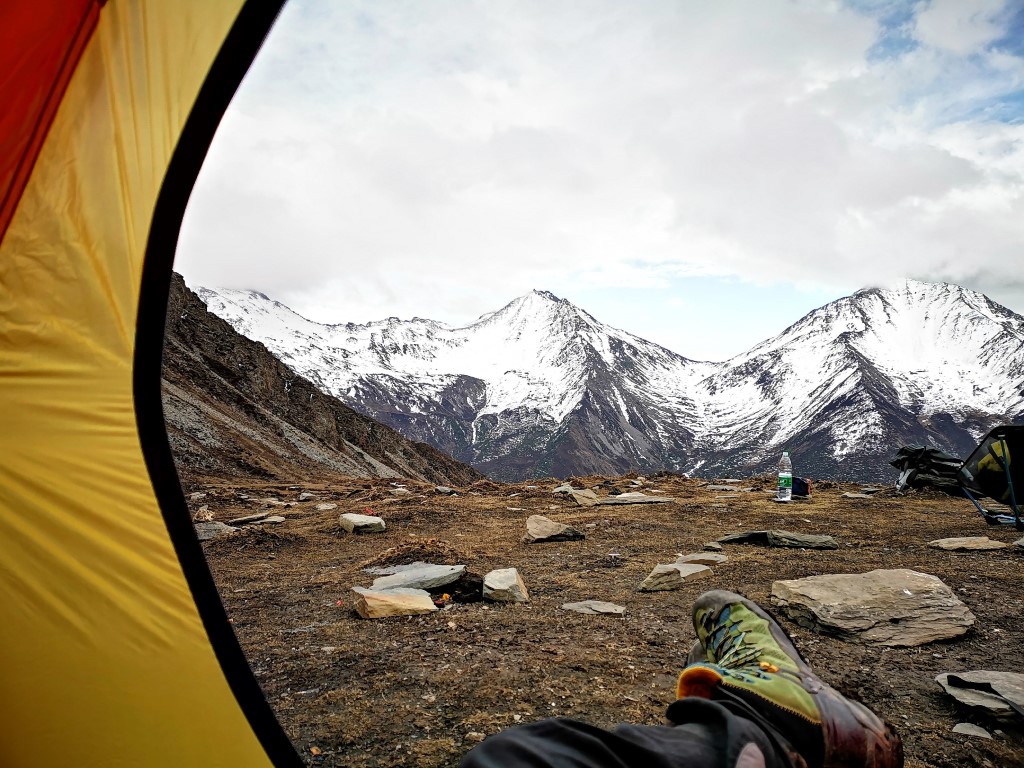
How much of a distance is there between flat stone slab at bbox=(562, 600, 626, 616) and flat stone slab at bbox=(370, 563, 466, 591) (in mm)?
1065

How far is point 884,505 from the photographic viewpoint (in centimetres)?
1088

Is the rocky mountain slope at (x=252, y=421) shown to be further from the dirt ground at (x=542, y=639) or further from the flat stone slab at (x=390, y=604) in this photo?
the flat stone slab at (x=390, y=604)

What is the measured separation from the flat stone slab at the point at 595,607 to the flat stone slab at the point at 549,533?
10.2ft

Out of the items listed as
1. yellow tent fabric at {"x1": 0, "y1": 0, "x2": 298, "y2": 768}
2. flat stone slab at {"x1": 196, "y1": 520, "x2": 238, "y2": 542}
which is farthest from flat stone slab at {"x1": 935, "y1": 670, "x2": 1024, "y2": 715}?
flat stone slab at {"x1": 196, "y1": 520, "x2": 238, "y2": 542}

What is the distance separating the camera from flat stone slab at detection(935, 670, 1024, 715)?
2.83m

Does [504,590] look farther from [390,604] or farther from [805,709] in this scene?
[805,709]

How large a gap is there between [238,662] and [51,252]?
67.5 inches

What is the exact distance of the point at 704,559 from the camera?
6.45m

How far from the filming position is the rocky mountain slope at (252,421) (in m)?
22.3

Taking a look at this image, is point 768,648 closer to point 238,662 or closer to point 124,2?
point 238,662

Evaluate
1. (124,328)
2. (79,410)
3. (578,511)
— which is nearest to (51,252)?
(124,328)

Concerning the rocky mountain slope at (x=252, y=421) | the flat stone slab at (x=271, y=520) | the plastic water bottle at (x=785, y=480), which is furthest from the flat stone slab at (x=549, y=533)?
the rocky mountain slope at (x=252, y=421)

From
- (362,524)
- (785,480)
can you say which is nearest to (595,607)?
(362,524)

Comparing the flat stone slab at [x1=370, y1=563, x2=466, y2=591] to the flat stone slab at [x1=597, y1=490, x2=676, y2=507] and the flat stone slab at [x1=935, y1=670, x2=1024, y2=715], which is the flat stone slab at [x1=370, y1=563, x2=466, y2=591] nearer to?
the flat stone slab at [x1=935, y1=670, x2=1024, y2=715]
